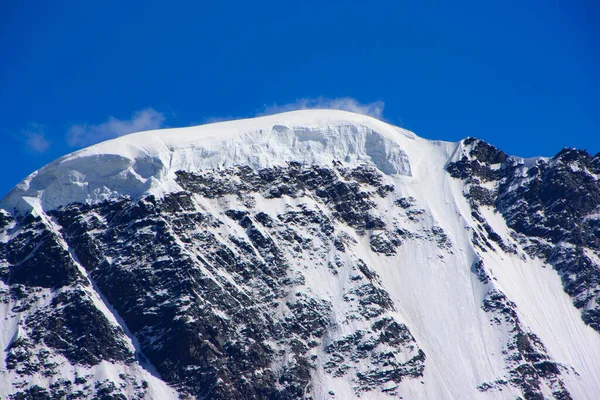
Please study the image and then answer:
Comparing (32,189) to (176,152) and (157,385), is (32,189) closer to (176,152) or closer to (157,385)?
(176,152)

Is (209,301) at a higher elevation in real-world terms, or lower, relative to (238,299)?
Result: lower

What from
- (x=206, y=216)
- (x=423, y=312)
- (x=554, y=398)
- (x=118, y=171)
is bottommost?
(x=554, y=398)

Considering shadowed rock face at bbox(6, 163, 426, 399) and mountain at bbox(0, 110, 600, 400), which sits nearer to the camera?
mountain at bbox(0, 110, 600, 400)

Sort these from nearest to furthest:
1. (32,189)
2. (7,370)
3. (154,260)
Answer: (7,370) < (154,260) < (32,189)

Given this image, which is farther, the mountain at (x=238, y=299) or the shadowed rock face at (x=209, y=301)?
the shadowed rock face at (x=209, y=301)

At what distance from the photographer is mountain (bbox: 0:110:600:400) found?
6540 inches

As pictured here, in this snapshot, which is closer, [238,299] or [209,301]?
[209,301]

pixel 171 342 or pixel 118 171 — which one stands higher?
pixel 118 171

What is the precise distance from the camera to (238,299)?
17500 cm

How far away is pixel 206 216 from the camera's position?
603 ft

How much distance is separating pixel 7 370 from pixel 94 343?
13212mm

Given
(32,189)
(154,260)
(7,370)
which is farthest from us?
(32,189)

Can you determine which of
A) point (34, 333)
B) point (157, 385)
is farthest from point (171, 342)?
point (34, 333)

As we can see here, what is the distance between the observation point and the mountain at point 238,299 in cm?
16612
